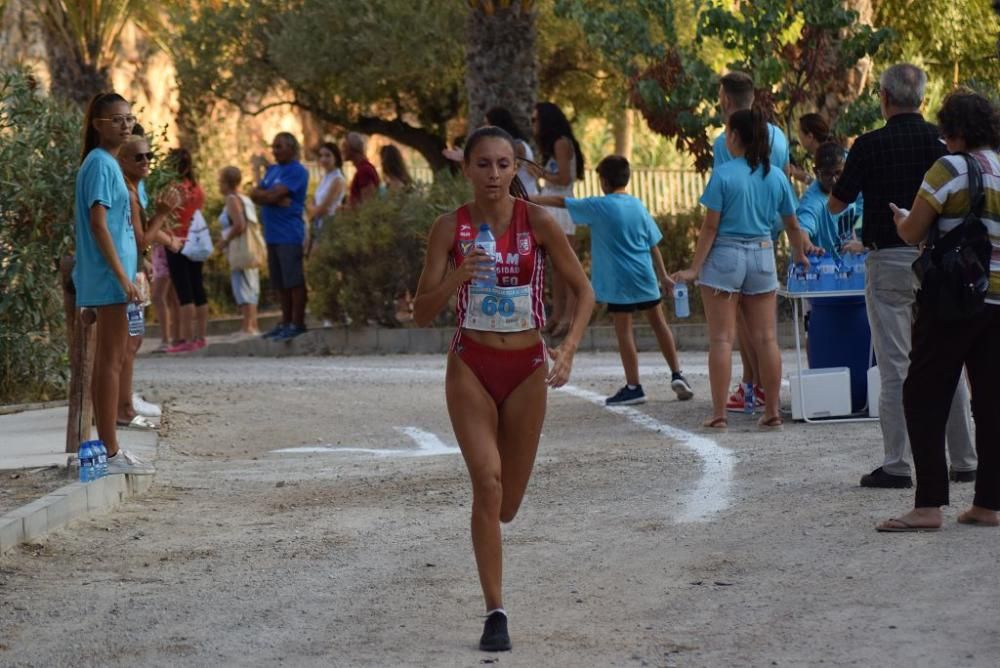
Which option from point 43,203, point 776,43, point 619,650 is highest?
point 776,43

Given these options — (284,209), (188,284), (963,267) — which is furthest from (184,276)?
(963,267)

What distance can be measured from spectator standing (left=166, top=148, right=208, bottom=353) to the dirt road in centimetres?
672

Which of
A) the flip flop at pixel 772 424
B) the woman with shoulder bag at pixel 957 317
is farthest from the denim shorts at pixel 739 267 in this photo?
the woman with shoulder bag at pixel 957 317

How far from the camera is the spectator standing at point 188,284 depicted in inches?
709

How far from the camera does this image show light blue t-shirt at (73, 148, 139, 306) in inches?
362

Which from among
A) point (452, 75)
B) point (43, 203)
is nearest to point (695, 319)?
point (43, 203)

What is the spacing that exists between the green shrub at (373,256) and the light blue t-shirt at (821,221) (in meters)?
7.65

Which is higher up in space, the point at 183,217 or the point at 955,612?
the point at 183,217

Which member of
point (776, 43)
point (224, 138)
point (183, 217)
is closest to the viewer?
point (183, 217)

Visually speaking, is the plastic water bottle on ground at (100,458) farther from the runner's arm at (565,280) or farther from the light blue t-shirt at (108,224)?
the runner's arm at (565,280)

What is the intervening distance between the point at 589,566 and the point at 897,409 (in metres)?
2.06

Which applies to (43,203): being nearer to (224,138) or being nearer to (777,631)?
(777,631)

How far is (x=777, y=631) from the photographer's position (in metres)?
6.01

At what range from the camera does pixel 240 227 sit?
19438 millimetres
